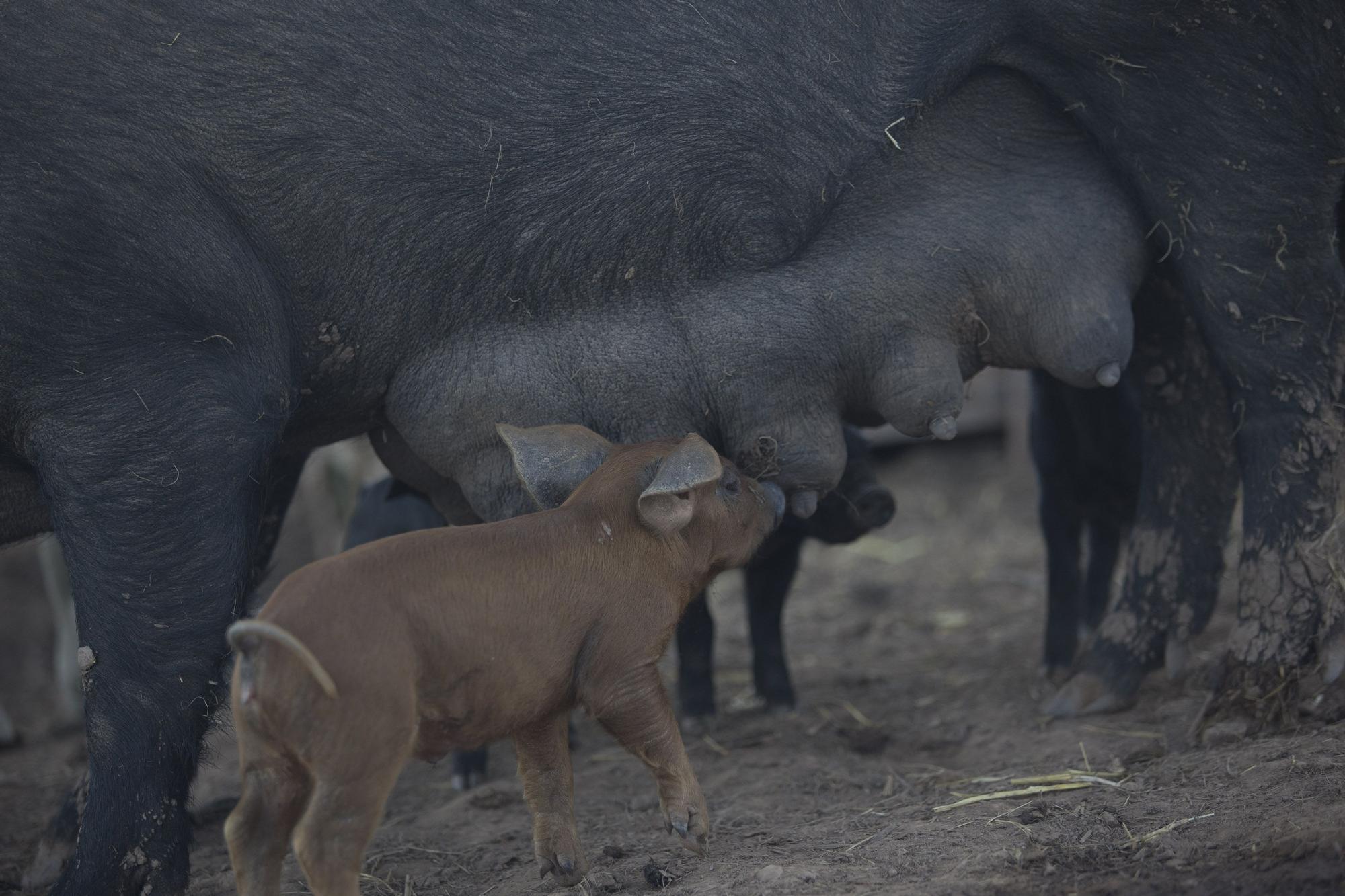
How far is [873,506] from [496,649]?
1706mm

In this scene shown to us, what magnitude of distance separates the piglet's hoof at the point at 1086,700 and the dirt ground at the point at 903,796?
0.16ft

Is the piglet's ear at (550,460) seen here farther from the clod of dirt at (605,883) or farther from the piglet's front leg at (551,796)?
the clod of dirt at (605,883)

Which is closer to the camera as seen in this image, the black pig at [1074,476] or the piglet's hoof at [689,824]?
the piglet's hoof at [689,824]

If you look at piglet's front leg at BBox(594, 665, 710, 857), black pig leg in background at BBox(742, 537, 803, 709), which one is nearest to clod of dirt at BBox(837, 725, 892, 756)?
black pig leg in background at BBox(742, 537, 803, 709)

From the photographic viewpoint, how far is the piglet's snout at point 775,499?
128 inches

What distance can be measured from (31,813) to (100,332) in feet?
6.15

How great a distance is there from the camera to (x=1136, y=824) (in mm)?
2777

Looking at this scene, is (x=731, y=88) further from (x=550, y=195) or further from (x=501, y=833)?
(x=501, y=833)

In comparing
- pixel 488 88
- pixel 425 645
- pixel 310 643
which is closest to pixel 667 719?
pixel 425 645

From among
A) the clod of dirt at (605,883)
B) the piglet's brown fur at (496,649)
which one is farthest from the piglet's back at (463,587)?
the clod of dirt at (605,883)

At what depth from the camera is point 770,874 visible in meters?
2.62

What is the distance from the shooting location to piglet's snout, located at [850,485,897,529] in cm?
399

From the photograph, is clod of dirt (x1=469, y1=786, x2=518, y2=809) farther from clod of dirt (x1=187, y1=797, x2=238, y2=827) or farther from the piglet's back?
the piglet's back

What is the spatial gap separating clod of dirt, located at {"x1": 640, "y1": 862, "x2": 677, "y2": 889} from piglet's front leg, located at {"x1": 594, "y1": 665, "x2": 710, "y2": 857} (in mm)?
81
